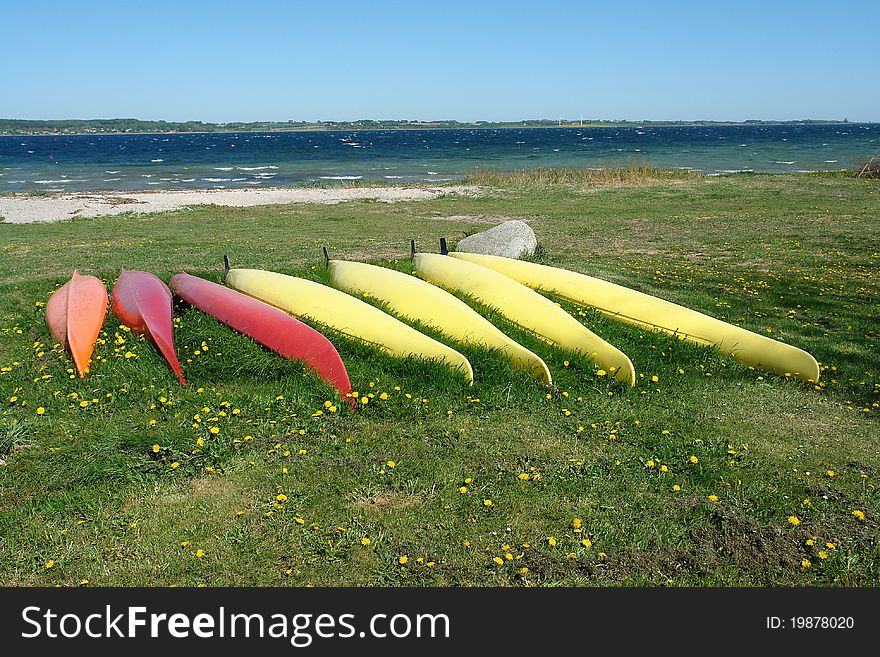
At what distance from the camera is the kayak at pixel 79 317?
6.56m

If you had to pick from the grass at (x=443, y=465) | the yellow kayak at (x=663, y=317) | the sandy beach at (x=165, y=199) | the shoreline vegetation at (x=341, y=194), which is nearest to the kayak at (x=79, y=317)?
the grass at (x=443, y=465)

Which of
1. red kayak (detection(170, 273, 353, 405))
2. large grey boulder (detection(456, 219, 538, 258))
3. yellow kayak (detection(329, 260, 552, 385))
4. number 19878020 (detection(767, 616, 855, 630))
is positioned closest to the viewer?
number 19878020 (detection(767, 616, 855, 630))

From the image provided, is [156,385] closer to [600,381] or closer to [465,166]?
[600,381]

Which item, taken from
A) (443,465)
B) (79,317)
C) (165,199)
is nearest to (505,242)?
(79,317)

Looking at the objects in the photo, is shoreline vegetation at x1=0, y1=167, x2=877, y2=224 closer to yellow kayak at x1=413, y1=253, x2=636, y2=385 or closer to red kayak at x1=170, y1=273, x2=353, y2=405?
red kayak at x1=170, y1=273, x2=353, y2=405

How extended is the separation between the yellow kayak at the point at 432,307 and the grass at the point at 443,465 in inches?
8.3

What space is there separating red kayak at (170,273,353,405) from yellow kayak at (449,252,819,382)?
11.3ft

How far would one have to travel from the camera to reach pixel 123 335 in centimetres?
697

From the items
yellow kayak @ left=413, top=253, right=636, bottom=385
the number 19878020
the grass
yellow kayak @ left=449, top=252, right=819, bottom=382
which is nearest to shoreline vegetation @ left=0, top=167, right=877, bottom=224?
yellow kayak @ left=413, top=253, right=636, bottom=385

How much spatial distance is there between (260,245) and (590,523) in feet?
35.3

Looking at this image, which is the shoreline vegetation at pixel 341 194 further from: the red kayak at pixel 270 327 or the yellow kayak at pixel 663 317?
the yellow kayak at pixel 663 317

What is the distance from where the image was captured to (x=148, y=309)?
24.0 feet

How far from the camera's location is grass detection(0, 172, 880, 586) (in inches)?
152

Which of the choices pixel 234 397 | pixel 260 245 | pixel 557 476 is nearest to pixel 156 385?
pixel 234 397
